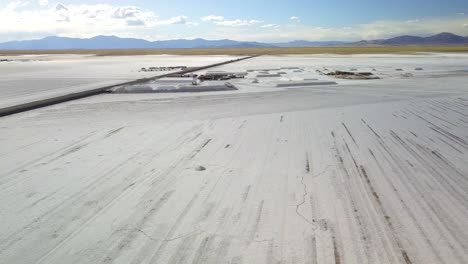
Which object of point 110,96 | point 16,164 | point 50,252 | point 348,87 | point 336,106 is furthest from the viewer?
point 348,87

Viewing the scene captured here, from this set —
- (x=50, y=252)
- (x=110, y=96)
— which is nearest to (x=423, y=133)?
(x=50, y=252)

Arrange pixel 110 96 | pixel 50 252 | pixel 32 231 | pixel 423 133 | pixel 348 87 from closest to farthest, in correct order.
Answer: pixel 50 252, pixel 32 231, pixel 423 133, pixel 110 96, pixel 348 87

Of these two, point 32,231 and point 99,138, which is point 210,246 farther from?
point 99,138

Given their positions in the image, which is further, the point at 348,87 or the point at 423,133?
the point at 348,87

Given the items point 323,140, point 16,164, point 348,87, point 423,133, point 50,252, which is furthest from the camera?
point 348,87

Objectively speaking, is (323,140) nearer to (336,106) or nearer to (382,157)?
(382,157)

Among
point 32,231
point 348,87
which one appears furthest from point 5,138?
point 348,87
